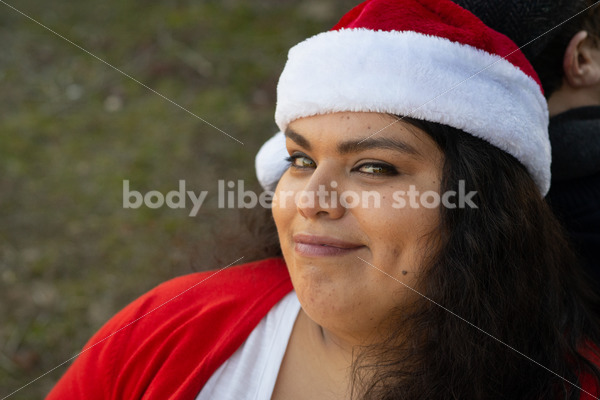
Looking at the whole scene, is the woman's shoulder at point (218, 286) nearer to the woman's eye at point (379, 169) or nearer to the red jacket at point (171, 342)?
the red jacket at point (171, 342)

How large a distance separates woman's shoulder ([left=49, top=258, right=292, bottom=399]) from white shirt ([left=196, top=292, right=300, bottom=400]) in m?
0.02


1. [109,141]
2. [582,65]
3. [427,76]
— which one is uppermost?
[109,141]

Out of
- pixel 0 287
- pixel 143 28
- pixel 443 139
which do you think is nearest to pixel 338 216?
pixel 443 139

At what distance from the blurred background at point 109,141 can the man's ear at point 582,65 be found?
140cm

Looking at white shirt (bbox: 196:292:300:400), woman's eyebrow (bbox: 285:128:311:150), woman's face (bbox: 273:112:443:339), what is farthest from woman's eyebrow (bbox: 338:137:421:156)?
white shirt (bbox: 196:292:300:400)

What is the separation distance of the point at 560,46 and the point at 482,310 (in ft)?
3.04

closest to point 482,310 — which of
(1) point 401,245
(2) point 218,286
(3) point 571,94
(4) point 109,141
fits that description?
(1) point 401,245

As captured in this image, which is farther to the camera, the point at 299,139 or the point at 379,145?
the point at 299,139

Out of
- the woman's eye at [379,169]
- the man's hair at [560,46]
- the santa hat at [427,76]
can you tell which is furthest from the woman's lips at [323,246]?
the man's hair at [560,46]

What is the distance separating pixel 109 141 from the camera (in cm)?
405

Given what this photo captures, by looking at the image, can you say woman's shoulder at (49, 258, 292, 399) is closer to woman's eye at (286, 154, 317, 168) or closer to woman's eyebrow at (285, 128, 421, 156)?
woman's eye at (286, 154, 317, 168)

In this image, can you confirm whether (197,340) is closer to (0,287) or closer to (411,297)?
(411,297)

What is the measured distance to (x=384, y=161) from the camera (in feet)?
4.80

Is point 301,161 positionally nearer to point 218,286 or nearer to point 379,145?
point 379,145
